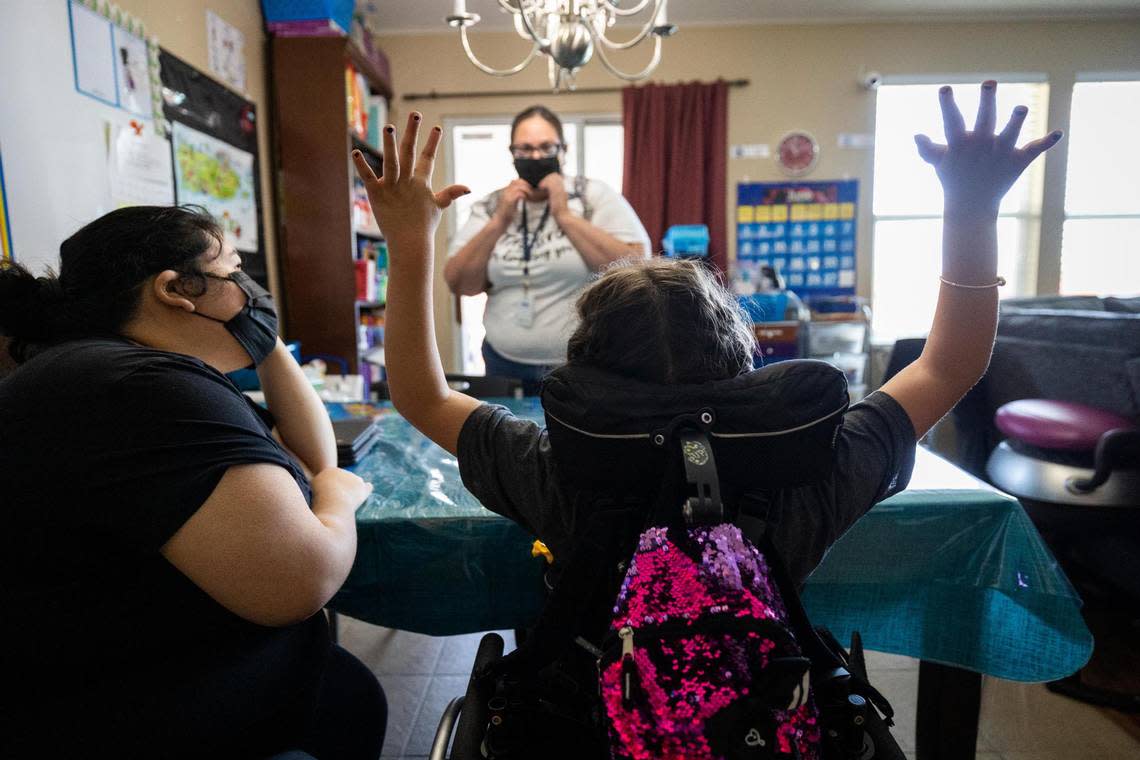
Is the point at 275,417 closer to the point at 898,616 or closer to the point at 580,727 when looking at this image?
the point at 580,727

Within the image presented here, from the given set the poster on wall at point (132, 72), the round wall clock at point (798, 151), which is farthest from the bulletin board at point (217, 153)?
the round wall clock at point (798, 151)

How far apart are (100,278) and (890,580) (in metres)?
1.21

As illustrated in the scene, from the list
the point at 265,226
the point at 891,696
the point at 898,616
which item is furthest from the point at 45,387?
the point at 265,226

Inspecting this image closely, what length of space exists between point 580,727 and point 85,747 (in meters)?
0.52

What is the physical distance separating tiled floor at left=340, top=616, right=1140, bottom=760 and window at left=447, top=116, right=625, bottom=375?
9.63ft

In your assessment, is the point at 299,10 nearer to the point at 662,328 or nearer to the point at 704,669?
the point at 662,328

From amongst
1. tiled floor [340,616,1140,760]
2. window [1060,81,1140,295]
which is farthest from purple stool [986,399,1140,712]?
window [1060,81,1140,295]

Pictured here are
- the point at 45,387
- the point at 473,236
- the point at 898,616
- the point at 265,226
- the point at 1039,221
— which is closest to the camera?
the point at 45,387

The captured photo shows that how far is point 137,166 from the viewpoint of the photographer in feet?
7.72

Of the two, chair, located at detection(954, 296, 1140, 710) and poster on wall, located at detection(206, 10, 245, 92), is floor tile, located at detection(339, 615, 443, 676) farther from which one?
poster on wall, located at detection(206, 10, 245, 92)

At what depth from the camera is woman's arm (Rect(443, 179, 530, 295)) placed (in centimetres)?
206

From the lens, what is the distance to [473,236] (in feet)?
6.94

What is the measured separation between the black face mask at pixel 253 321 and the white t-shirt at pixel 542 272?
1.06 metres

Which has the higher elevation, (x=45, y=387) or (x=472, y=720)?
(x=45, y=387)
